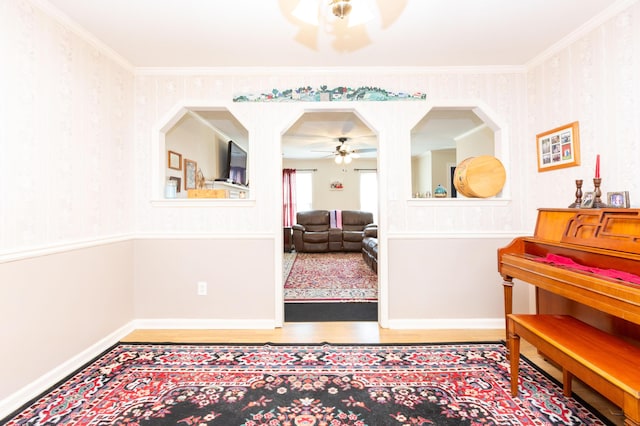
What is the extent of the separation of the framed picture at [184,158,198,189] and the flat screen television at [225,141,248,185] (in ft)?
2.85

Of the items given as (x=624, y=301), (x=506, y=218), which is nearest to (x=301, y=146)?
(x=506, y=218)

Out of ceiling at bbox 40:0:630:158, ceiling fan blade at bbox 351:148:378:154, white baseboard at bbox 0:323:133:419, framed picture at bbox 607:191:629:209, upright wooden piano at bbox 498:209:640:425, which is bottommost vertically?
white baseboard at bbox 0:323:133:419

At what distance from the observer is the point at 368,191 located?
8648 millimetres

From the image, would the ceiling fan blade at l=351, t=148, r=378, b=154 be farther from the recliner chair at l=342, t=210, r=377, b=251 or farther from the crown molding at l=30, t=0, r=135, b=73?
the crown molding at l=30, t=0, r=135, b=73

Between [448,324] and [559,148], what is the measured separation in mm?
1815

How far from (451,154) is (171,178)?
6.55 meters

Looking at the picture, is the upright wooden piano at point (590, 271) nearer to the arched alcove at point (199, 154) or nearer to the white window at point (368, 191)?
the arched alcove at point (199, 154)

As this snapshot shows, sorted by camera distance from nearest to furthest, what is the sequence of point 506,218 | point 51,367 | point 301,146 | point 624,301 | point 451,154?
point 624,301 < point 51,367 < point 506,218 < point 301,146 < point 451,154

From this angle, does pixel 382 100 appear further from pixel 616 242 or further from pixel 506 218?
pixel 616 242

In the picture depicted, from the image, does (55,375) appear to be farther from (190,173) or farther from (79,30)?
(190,173)

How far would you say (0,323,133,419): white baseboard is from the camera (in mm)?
1689

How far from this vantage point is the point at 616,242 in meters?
1.60

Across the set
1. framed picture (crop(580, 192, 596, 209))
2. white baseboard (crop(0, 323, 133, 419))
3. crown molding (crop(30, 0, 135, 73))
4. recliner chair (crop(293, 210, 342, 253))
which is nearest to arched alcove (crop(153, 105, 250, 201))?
crown molding (crop(30, 0, 135, 73))

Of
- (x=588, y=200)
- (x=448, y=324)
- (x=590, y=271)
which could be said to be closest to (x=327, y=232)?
(x=448, y=324)
